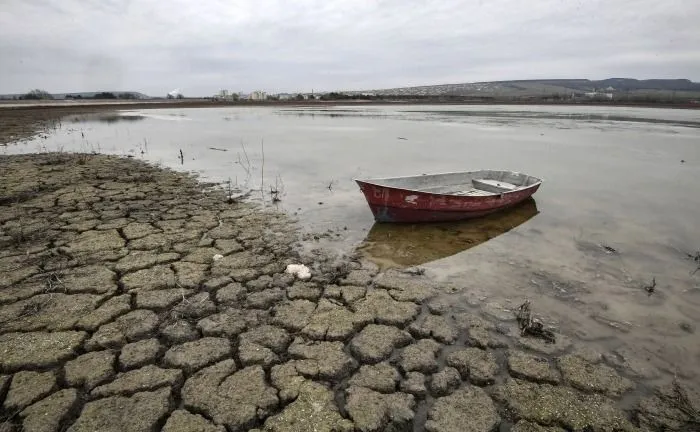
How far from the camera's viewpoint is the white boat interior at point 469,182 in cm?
876

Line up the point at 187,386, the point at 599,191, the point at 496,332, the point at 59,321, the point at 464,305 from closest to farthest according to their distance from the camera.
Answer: the point at 187,386, the point at 59,321, the point at 496,332, the point at 464,305, the point at 599,191

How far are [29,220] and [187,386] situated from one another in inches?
223

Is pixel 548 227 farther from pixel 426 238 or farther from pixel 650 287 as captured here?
pixel 426 238

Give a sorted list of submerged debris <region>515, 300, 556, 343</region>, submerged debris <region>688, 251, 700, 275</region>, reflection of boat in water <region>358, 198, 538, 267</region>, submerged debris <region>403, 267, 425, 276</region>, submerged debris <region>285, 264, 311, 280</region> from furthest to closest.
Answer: reflection of boat in water <region>358, 198, 538, 267</region> < submerged debris <region>688, 251, 700, 275</region> < submerged debris <region>403, 267, 425, 276</region> < submerged debris <region>285, 264, 311, 280</region> < submerged debris <region>515, 300, 556, 343</region>

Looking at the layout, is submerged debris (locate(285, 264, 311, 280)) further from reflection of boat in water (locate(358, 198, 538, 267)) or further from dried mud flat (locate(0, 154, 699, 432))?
reflection of boat in water (locate(358, 198, 538, 267))

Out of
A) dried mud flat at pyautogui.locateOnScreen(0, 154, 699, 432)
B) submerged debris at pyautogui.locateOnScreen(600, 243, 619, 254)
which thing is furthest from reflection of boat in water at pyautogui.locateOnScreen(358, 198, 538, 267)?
submerged debris at pyautogui.locateOnScreen(600, 243, 619, 254)

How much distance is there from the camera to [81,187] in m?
9.00

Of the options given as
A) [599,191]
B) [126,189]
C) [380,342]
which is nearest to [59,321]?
[380,342]

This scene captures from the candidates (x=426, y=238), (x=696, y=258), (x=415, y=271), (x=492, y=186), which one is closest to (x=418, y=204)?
(x=426, y=238)

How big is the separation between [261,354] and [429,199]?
4473mm

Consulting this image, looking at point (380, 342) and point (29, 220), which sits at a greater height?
point (29, 220)

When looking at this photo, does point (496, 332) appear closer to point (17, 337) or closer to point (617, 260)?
point (617, 260)

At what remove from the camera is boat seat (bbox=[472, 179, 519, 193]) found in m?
9.13

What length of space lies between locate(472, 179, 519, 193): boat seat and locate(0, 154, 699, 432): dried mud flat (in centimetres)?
477
